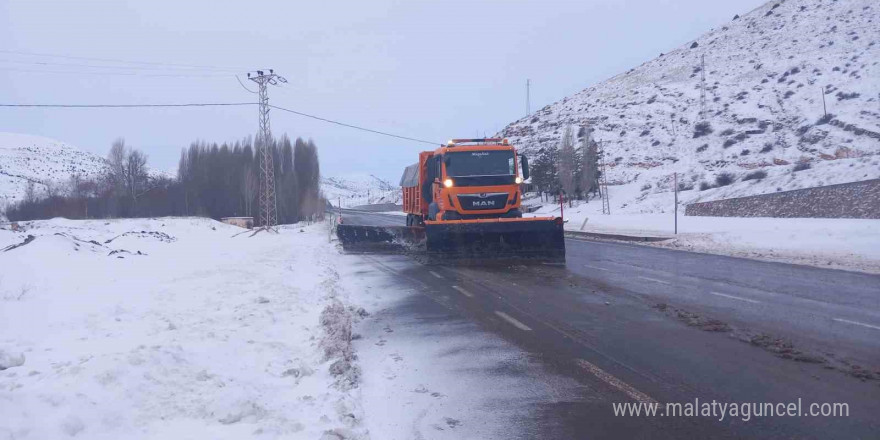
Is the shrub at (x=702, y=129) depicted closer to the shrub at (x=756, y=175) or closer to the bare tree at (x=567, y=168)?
the bare tree at (x=567, y=168)

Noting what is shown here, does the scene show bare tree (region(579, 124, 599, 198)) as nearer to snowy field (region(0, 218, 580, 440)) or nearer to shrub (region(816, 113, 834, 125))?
shrub (region(816, 113, 834, 125))

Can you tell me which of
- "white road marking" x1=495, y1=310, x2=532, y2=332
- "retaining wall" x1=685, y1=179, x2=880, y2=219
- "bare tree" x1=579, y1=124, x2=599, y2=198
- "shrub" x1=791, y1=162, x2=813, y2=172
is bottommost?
"white road marking" x1=495, y1=310, x2=532, y2=332

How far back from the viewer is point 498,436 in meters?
4.89

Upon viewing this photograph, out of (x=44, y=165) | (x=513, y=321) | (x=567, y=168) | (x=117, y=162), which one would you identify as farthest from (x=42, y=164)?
(x=513, y=321)

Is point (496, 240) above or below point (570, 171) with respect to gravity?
below

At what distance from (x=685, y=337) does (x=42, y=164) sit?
4371 inches

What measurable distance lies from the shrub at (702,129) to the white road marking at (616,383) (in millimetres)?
70968

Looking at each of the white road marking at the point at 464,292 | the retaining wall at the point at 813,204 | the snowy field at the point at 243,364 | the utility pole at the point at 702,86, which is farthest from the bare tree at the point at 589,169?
the snowy field at the point at 243,364

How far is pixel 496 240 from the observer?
17219 millimetres

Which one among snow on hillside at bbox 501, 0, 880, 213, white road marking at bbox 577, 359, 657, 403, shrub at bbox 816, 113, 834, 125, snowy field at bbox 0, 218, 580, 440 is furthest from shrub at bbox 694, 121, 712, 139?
white road marking at bbox 577, 359, 657, 403

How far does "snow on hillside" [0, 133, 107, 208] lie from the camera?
78744 millimetres

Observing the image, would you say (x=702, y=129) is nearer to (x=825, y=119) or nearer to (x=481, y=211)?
(x=825, y=119)

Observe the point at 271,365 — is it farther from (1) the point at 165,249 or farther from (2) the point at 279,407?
(1) the point at 165,249

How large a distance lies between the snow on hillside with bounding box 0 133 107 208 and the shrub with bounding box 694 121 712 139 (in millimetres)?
67234
